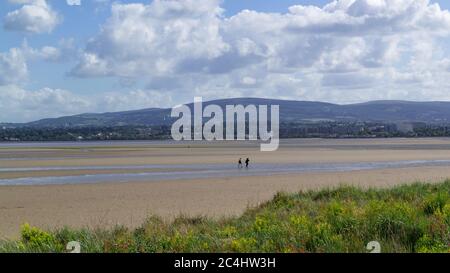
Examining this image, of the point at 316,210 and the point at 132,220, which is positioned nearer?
the point at 316,210

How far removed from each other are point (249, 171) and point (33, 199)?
44.9 ft

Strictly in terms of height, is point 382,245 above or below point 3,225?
above

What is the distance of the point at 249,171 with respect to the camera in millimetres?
29547

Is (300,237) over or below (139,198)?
over

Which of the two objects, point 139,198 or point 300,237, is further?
point 139,198

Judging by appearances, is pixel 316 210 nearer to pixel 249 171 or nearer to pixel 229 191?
pixel 229 191

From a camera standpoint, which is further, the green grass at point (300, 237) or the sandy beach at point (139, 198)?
the sandy beach at point (139, 198)

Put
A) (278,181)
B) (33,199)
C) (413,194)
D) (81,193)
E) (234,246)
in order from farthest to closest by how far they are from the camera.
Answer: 1. (278,181)
2. (81,193)
3. (33,199)
4. (413,194)
5. (234,246)

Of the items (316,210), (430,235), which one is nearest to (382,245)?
(430,235)

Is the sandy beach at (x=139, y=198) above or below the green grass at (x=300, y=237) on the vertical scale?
below

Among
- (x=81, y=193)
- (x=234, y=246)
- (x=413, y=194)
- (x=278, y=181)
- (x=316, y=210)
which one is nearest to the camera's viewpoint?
(x=234, y=246)

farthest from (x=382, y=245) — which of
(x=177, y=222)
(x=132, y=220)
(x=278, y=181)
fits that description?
(x=278, y=181)

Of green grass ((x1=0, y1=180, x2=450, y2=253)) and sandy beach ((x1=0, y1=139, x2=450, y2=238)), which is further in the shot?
sandy beach ((x1=0, y1=139, x2=450, y2=238))

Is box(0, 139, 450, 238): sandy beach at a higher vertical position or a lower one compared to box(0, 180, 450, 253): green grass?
lower
